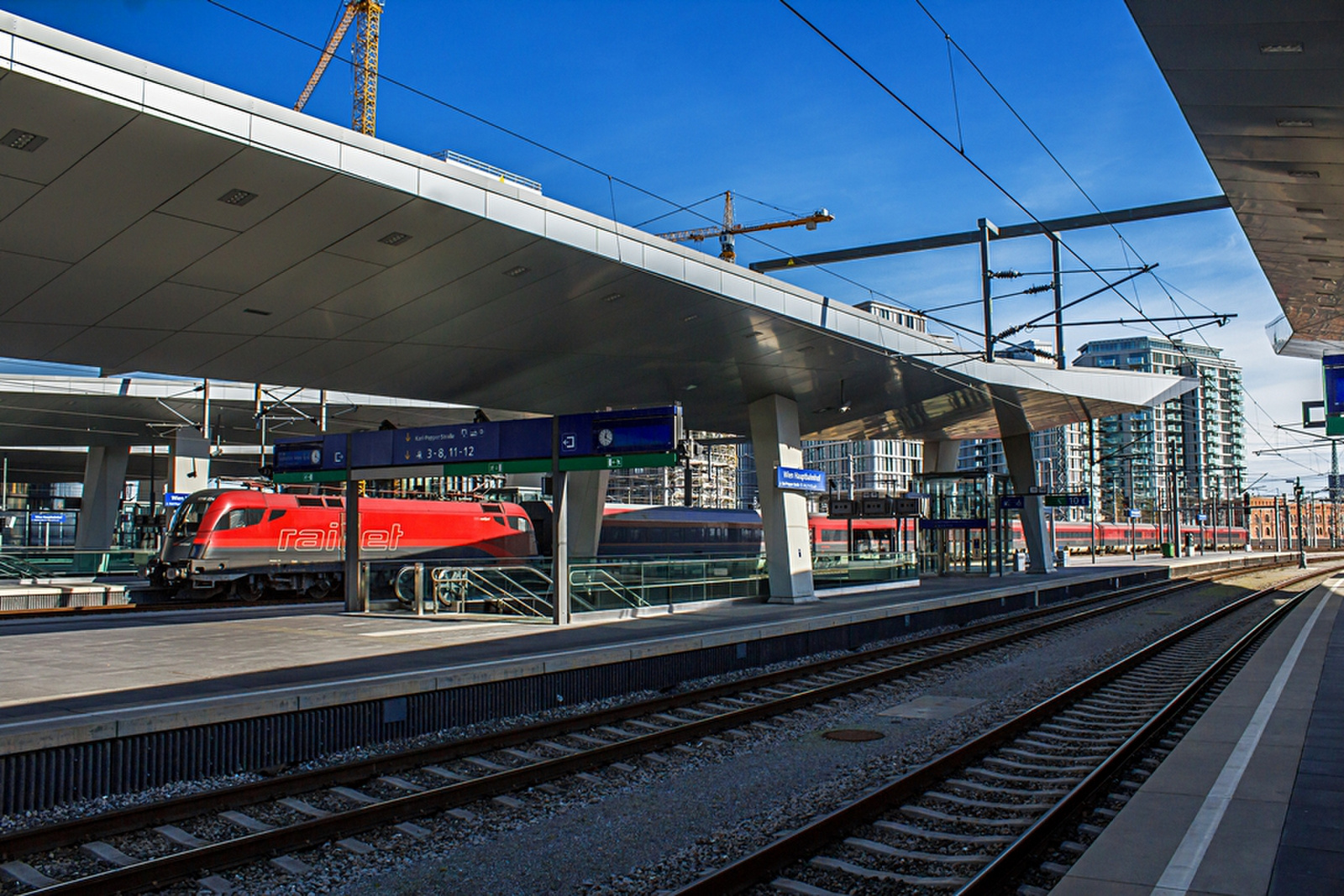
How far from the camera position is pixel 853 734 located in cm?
1055

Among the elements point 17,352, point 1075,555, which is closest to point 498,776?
point 17,352

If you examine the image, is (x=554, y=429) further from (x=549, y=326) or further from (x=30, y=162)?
(x=30, y=162)

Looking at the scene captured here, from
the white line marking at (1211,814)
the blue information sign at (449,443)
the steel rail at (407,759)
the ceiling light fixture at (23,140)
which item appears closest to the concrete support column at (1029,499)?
the steel rail at (407,759)

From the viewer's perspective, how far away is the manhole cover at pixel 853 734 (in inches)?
408

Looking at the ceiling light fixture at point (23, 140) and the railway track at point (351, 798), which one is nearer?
the railway track at point (351, 798)

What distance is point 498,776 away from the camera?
8047 mm

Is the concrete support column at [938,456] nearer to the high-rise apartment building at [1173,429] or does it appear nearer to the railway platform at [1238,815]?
the railway platform at [1238,815]

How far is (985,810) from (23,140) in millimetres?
10277

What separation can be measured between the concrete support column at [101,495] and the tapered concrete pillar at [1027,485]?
4040 centimetres

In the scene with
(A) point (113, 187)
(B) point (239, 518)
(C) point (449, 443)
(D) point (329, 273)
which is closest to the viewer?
(A) point (113, 187)

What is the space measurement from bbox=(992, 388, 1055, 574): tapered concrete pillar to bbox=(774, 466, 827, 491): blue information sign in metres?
13.6

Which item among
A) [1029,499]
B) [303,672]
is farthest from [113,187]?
[1029,499]

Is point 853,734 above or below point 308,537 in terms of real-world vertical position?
below

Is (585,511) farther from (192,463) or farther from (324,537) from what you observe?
(192,463)
